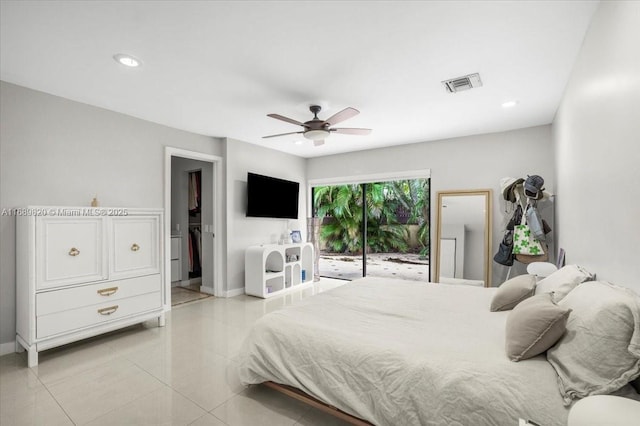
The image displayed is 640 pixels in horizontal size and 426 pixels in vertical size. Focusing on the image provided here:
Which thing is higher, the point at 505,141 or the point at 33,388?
the point at 505,141

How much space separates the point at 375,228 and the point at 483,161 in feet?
7.96

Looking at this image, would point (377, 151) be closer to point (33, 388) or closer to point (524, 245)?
point (524, 245)

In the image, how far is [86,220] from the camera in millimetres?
2904

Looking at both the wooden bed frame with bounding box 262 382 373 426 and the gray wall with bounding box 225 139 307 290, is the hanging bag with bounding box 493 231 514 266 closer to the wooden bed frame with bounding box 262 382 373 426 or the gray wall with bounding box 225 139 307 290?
the wooden bed frame with bounding box 262 382 373 426

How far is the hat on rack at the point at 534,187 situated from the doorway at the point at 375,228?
1.90 m

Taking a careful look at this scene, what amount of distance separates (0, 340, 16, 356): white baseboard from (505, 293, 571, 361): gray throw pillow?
160 inches

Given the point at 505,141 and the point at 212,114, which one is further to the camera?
the point at 505,141

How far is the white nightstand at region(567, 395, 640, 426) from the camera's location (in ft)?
2.79

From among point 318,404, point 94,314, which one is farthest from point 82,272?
point 318,404

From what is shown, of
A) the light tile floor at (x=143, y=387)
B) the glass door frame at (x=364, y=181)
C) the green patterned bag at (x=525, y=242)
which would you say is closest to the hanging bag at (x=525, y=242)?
the green patterned bag at (x=525, y=242)

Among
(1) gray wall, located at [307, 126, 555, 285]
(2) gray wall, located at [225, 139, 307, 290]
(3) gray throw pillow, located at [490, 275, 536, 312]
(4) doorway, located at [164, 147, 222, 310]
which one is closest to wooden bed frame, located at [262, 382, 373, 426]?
(3) gray throw pillow, located at [490, 275, 536, 312]

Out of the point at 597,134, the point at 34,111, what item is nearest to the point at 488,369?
the point at 597,134

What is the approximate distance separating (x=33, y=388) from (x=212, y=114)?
2.99 m

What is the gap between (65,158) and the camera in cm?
317
